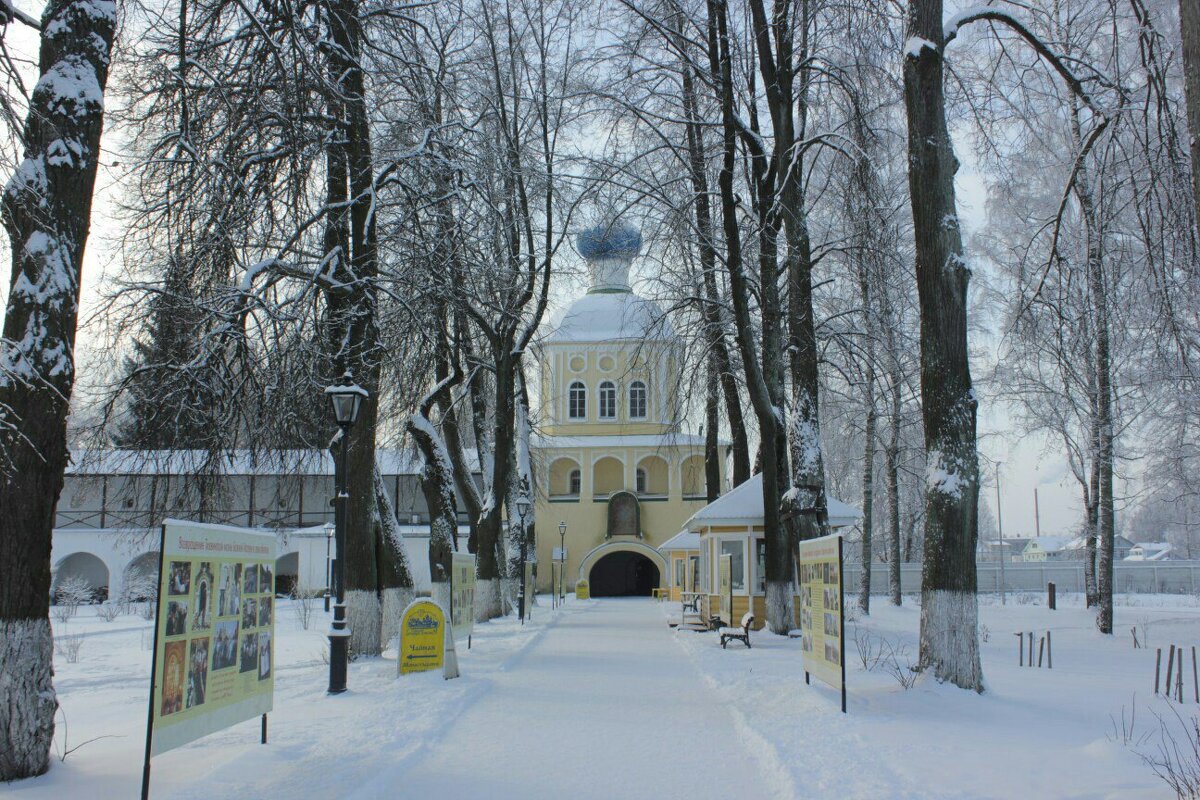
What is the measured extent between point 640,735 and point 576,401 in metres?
43.8

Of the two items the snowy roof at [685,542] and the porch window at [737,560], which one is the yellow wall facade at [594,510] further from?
the porch window at [737,560]

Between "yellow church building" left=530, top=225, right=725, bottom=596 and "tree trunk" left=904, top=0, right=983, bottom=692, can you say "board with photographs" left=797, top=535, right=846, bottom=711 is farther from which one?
"yellow church building" left=530, top=225, right=725, bottom=596

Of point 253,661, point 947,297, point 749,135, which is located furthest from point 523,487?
point 253,661

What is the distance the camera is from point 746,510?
2084cm

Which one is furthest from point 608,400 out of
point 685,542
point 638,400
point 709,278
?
point 709,278

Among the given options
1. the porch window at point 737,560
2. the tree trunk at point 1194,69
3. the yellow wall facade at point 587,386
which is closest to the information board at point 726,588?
the porch window at point 737,560

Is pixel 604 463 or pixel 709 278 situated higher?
pixel 709 278

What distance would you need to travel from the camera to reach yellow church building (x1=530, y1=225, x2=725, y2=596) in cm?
5031

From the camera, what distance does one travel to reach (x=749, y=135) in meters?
16.9

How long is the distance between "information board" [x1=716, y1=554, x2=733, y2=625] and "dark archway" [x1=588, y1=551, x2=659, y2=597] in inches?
1199

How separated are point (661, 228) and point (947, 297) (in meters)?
7.48

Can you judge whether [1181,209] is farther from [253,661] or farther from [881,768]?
[253,661]

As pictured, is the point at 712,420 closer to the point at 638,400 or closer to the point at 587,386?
the point at 638,400

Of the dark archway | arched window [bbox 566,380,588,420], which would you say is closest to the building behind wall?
arched window [bbox 566,380,588,420]
